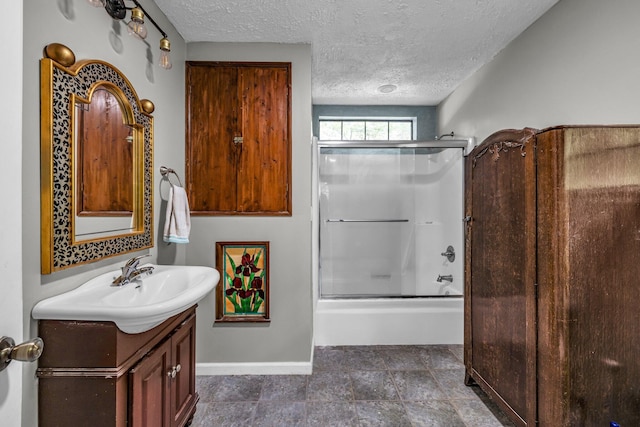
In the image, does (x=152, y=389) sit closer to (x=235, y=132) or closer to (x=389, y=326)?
(x=235, y=132)

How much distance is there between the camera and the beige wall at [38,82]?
1041 millimetres

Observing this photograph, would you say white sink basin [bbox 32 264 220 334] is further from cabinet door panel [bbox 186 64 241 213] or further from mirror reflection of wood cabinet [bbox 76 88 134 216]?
cabinet door panel [bbox 186 64 241 213]

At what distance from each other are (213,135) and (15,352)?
1.84 metres

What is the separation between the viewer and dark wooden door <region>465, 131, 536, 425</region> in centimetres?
146

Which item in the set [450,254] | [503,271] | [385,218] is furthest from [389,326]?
[503,271]

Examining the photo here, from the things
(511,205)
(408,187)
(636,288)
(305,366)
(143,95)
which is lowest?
(305,366)

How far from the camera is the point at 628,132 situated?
1.27 meters

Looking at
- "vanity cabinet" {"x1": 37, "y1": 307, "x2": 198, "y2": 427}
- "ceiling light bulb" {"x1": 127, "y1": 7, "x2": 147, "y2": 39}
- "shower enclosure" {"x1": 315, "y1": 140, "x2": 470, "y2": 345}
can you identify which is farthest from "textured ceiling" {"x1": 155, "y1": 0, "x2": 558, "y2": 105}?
"vanity cabinet" {"x1": 37, "y1": 307, "x2": 198, "y2": 427}

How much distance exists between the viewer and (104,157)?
4.68ft

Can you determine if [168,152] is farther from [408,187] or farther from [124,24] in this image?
[408,187]

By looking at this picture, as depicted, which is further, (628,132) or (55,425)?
(628,132)

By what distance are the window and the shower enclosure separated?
0.82 meters

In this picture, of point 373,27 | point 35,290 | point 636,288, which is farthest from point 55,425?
point 373,27

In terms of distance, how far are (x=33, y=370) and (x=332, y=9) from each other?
87.2 inches
